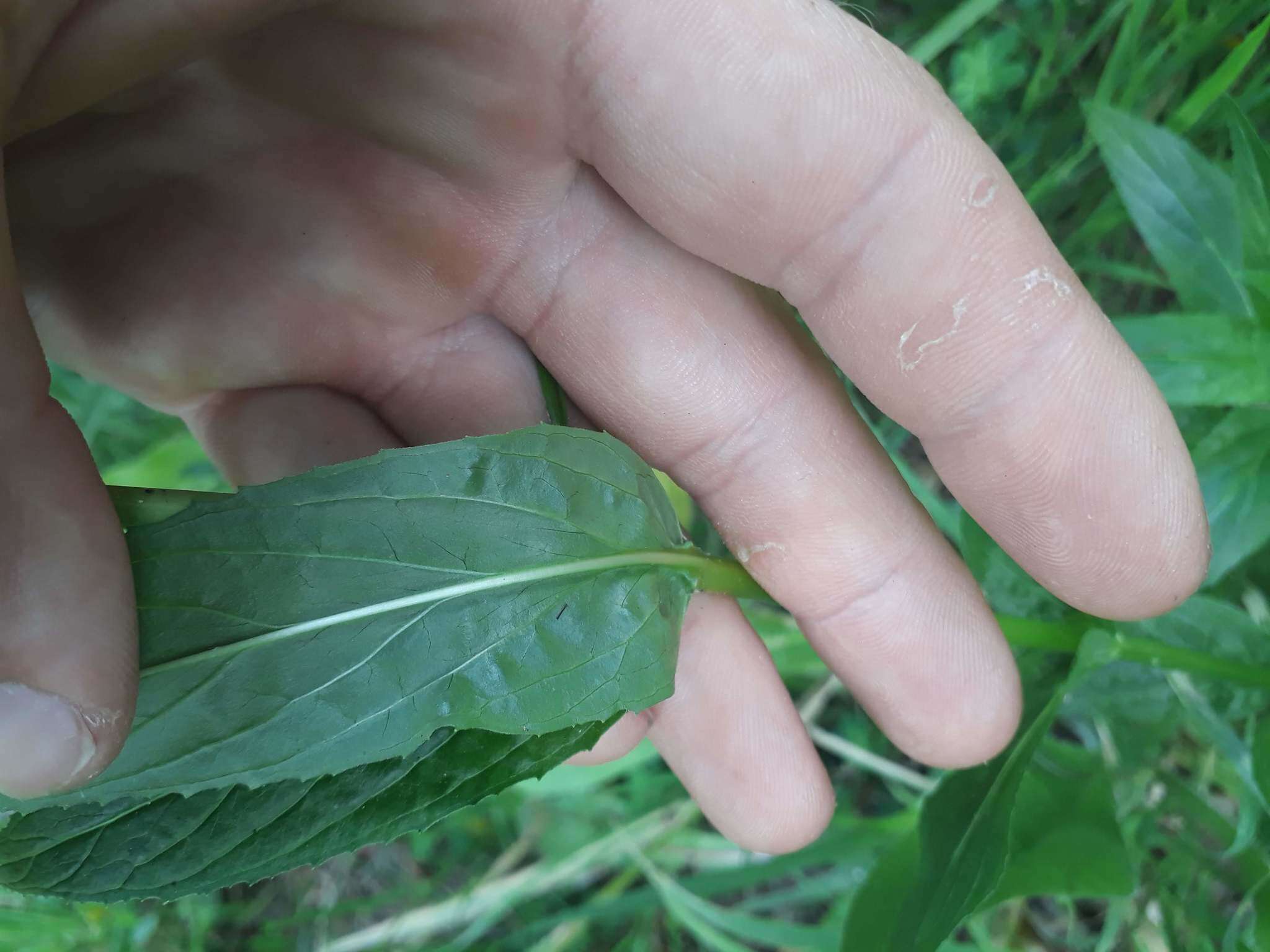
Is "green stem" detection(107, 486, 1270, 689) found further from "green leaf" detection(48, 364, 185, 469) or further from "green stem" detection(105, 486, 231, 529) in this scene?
"green leaf" detection(48, 364, 185, 469)

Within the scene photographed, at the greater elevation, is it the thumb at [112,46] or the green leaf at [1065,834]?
the thumb at [112,46]

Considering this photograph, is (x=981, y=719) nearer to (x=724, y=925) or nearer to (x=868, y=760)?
(x=868, y=760)

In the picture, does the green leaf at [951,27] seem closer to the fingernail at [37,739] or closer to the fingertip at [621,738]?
the fingertip at [621,738]

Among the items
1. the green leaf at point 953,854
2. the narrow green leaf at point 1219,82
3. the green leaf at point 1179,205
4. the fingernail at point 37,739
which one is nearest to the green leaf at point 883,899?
the green leaf at point 953,854

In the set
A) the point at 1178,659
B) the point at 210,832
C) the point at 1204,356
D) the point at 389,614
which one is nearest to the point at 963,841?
the point at 1178,659

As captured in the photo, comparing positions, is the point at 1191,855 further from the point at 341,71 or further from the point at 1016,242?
the point at 341,71

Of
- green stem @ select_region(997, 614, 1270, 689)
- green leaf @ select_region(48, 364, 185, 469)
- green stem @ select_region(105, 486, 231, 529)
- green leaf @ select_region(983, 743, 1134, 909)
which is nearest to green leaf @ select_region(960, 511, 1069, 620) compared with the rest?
green stem @ select_region(997, 614, 1270, 689)
